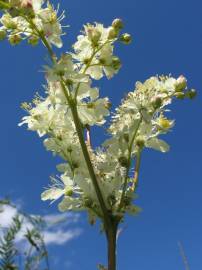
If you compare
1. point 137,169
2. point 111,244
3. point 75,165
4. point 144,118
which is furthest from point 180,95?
point 111,244

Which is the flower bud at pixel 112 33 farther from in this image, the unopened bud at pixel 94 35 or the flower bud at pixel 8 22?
the flower bud at pixel 8 22

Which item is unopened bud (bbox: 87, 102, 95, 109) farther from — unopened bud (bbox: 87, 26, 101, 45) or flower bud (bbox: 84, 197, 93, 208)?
flower bud (bbox: 84, 197, 93, 208)

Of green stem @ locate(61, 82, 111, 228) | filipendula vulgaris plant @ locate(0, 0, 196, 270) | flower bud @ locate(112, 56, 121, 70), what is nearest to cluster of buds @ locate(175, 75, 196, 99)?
filipendula vulgaris plant @ locate(0, 0, 196, 270)

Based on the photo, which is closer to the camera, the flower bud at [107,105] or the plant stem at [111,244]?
the plant stem at [111,244]

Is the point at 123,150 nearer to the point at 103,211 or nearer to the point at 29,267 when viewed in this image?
the point at 103,211

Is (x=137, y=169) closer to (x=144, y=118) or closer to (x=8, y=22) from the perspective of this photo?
(x=144, y=118)

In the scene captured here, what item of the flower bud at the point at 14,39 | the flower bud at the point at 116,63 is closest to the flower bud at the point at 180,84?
the flower bud at the point at 116,63

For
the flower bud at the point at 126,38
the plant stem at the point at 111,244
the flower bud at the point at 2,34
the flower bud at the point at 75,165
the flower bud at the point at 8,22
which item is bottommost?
the plant stem at the point at 111,244
